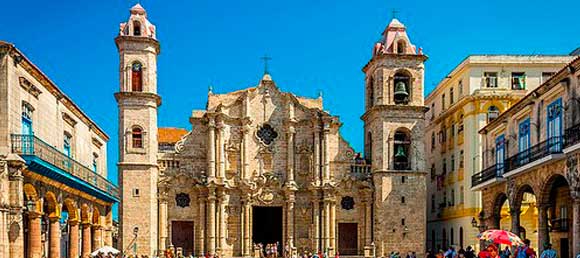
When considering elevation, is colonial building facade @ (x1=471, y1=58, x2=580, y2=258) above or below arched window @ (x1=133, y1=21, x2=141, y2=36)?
below

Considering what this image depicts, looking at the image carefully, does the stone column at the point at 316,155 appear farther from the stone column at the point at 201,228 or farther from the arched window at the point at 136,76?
the arched window at the point at 136,76

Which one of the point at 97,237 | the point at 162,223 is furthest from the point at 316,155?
the point at 97,237

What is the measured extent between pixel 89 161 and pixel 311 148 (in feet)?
47.2

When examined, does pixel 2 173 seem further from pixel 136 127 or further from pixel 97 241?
pixel 136 127

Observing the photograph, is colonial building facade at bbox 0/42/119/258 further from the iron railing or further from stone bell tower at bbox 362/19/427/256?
the iron railing

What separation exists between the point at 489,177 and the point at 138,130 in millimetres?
20043

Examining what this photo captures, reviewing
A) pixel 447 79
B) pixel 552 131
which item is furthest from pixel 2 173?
pixel 447 79

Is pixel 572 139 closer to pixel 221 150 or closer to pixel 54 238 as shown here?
pixel 54 238

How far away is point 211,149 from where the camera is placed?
47.8m

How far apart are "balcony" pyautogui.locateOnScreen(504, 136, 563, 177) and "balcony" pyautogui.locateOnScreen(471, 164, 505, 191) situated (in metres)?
0.99

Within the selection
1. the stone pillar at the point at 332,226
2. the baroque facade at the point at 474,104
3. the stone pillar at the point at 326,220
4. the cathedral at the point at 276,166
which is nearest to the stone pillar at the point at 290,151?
the cathedral at the point at 276,166

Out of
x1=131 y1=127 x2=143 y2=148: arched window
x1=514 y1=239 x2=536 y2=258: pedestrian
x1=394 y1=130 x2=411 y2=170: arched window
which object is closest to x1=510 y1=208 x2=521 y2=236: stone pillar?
x1=514 y1=239 x2=536 y2=258: pedestrian

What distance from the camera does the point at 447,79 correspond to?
49688mm

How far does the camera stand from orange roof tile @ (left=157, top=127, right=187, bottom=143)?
6212 centimetres
